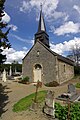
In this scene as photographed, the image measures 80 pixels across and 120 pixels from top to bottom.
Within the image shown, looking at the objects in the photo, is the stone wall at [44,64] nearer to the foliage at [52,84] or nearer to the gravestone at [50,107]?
the foliage at [52,84]

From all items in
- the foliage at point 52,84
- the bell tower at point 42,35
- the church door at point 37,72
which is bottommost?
the foliage at point 52,84

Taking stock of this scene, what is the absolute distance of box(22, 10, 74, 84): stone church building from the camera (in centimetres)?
2872

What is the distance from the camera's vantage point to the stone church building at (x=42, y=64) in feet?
94.2

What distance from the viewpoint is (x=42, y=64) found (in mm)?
30156

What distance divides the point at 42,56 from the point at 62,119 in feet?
64.0

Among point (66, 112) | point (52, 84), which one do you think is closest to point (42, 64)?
point (52, 84)

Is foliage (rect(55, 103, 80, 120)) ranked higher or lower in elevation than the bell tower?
lower

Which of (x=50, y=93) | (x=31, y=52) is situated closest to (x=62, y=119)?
(x=50, y=93)

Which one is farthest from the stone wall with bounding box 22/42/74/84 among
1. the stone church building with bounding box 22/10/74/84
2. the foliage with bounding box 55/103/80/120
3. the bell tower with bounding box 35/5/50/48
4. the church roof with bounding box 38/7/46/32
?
the foliage with bounding box 55/103/80/120

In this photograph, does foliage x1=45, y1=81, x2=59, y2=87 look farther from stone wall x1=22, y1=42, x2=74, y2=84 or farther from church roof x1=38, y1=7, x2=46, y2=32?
church roof x1=38, y1=7, x2=46, y2=32

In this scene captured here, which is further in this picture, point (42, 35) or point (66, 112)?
point (42, 35)

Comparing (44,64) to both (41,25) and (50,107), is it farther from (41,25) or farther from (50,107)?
(50,107)

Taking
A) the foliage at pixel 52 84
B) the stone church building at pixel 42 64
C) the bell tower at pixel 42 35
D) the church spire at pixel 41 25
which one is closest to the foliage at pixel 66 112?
the foliage at pixel 52 84

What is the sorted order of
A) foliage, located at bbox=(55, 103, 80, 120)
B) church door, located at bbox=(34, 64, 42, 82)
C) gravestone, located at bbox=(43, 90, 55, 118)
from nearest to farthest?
foliage, located at bbox=(55, 103, 80, 120) < gravestone, located at bbox=(43, 90, 55, 118) < church door, located at bbox=(34, 64, 42, 82)
